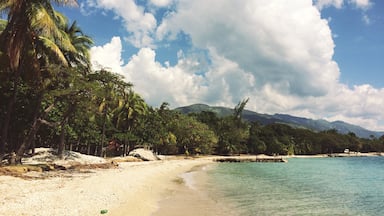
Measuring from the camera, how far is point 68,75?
2428cm

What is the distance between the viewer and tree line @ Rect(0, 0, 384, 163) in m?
18.9

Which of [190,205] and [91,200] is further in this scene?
[190,205]

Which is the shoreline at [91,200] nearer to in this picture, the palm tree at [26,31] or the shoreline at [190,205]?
the shoreline at [190,205]

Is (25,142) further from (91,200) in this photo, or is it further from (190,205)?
(190,205)

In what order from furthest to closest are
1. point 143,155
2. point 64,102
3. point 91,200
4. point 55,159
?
point 143,155 < point 64,102 < point 55,159 < point 91,200

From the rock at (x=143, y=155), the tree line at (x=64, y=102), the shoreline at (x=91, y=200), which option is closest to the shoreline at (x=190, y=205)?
the shoreline at (x=91, y=200)

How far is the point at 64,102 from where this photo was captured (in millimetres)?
31234

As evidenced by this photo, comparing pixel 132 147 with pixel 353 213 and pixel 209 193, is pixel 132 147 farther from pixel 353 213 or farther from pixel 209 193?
pixel 353 213

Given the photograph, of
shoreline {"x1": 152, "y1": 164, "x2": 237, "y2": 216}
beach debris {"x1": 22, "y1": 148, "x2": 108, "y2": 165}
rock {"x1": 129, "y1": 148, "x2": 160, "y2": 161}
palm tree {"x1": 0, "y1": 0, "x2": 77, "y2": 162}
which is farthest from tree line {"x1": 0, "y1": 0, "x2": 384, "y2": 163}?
shoreline {"x1": 152, "y1": 164, "x2": 237, "y2": 216}

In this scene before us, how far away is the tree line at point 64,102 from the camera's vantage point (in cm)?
1889

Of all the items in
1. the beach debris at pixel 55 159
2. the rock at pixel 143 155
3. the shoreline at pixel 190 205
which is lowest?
the shoreline at pixel 190 205

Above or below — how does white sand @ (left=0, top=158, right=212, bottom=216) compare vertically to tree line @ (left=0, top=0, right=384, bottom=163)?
below

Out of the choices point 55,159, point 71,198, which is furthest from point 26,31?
point 55,159

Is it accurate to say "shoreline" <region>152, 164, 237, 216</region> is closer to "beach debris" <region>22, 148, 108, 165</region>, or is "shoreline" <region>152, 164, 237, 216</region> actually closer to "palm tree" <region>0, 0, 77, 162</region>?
"palm tree" <region>0, 0, 77, 162</region>
